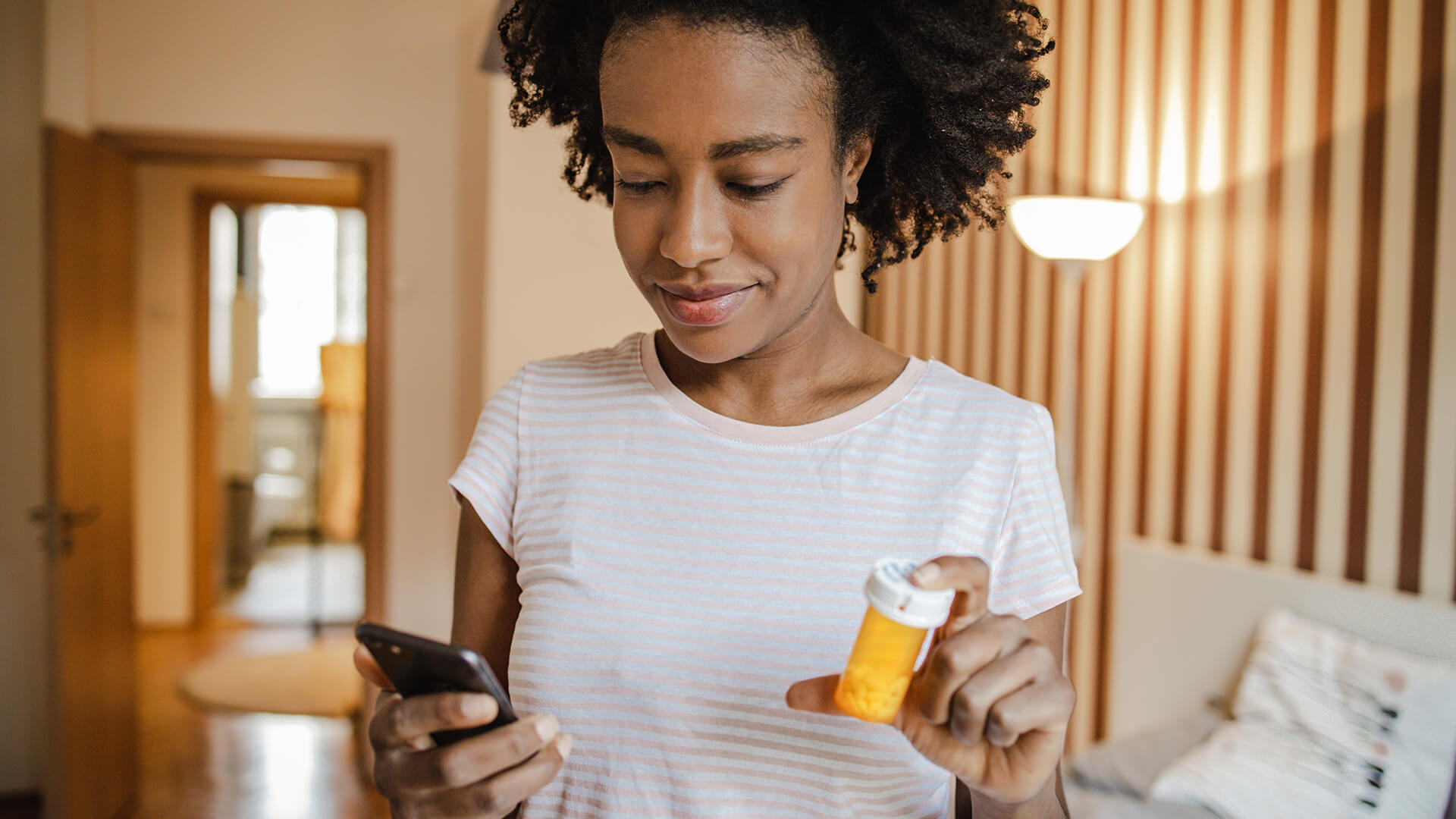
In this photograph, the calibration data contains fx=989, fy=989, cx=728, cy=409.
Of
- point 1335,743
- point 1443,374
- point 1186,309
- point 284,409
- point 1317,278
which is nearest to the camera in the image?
point 1335,743

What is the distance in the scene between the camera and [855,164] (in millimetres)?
974

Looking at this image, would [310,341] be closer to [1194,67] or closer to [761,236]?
[1194,67]

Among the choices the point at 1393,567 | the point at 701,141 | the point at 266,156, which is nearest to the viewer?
the point at 701,141

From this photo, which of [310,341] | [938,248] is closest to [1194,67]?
[938,248]

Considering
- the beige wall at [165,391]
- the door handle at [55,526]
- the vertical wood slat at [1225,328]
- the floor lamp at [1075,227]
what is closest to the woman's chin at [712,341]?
the floor lamp at [1075,227]

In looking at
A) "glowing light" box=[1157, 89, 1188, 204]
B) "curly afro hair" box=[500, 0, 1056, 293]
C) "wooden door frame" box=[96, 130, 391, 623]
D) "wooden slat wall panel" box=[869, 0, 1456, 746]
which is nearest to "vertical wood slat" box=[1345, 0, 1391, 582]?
"wooden slat wall panel" box=[869, 0, 1456, 746]

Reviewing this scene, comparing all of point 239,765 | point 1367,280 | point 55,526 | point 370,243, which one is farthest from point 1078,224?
point 239,765

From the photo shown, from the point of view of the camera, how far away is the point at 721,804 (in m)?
0.84

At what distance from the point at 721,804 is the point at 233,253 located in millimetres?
6853

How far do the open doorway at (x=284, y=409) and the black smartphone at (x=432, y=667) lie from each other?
5850mm

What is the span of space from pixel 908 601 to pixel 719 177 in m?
0.38

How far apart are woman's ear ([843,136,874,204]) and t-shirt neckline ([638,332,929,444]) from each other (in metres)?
0.18

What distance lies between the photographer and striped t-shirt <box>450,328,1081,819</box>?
854 mm

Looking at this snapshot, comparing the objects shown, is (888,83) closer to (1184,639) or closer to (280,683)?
(1184,639)
